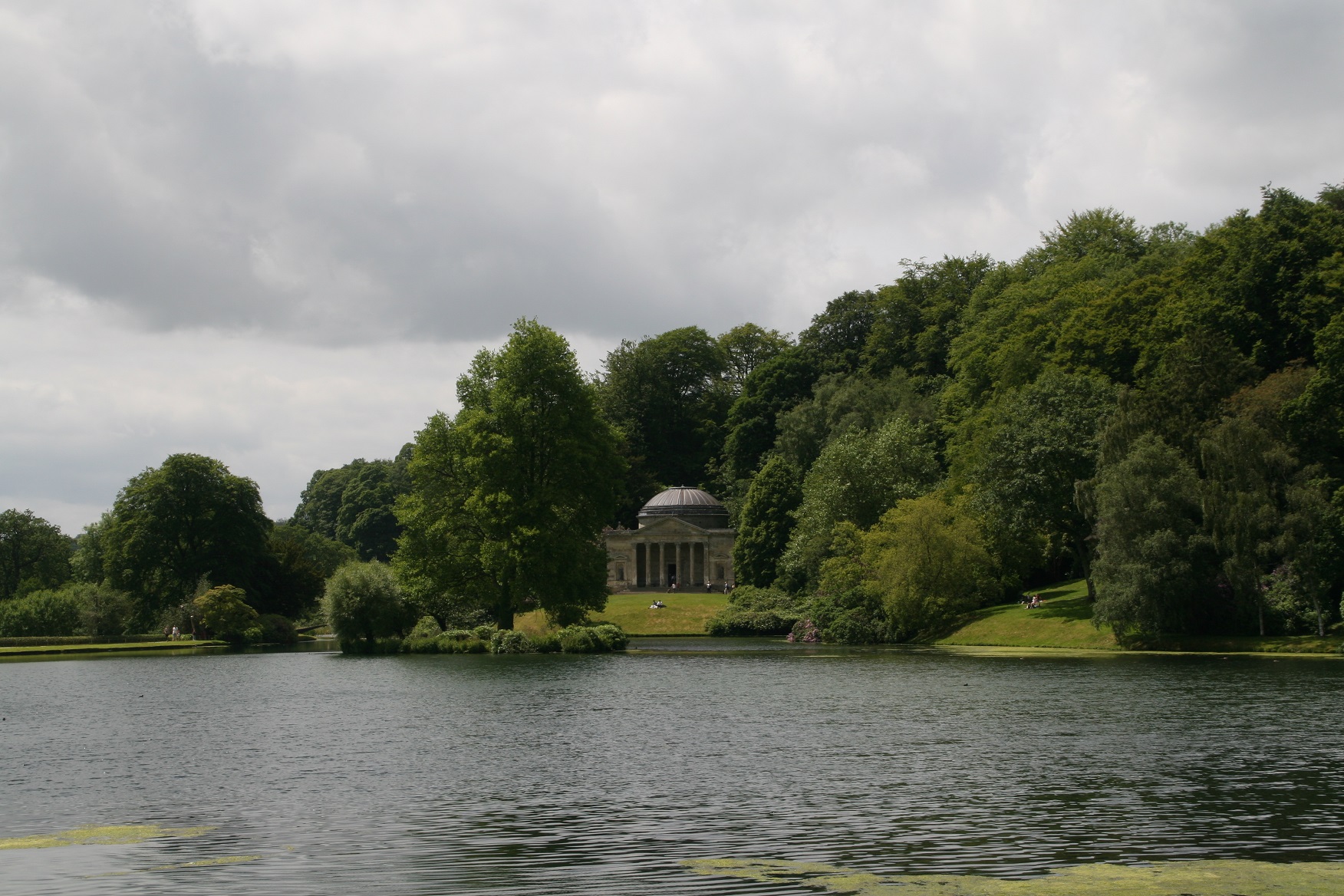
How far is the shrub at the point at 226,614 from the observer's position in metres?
76.4

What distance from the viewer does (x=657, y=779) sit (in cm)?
2031

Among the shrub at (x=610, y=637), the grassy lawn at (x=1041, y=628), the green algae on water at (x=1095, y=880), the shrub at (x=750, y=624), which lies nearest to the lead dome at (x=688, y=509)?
the shrub at (x=750, y=624)

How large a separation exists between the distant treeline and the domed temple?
10458 millimetres

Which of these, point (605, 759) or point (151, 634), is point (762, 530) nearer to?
point (151, 634)

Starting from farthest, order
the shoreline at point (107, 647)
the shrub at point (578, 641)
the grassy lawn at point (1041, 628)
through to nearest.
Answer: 1. the shoreline at point (107, 647)
2. the shrub at point (578, 641)
3. the grassy lawn at point (1041, 628)

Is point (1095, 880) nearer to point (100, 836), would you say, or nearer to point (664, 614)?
point (100, 836)

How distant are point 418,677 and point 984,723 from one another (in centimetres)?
2339

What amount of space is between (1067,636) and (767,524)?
112 feet

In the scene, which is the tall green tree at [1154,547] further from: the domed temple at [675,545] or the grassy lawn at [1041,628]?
the domed temple at [675,545]

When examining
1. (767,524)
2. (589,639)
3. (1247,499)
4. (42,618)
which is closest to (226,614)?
(42,618)

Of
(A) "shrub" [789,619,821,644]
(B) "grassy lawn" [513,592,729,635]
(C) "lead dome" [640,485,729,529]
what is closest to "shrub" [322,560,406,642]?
(B) "grassy lawn" [513,592,729,635]

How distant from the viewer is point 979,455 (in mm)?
68500

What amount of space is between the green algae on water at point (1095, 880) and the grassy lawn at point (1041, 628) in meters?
42.7

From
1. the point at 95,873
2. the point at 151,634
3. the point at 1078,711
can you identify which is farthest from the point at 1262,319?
the point at 151,634
